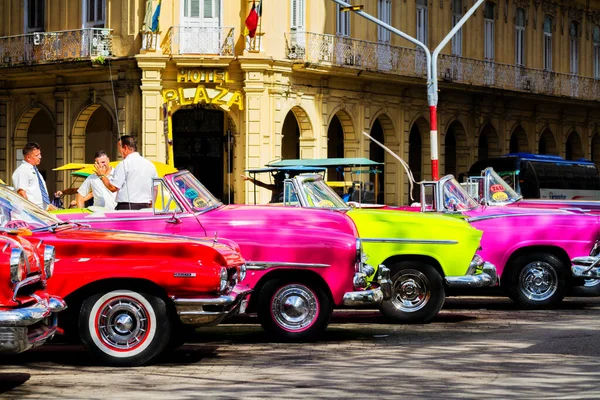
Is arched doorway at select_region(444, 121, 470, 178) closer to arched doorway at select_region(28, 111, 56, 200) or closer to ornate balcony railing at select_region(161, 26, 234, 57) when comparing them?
ornate balcony railing at select_region(161, 26, 234, 57)

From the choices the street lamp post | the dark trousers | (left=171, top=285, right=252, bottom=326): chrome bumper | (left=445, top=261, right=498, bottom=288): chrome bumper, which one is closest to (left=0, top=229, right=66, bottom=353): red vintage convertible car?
(left=171, top=285, right=252, bottom=326): chrome bumper

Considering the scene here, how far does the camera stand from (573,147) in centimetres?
5425

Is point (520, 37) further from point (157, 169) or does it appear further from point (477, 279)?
point (477, 279)

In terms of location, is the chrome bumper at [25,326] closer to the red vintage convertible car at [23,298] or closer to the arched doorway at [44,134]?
the red vintage convertible car at [23,298]

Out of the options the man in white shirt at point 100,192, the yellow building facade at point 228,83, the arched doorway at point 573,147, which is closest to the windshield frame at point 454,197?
the man in white shirt at point 100,192

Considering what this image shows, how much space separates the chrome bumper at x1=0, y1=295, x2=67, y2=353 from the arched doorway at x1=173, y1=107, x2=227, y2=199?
89.8 feet

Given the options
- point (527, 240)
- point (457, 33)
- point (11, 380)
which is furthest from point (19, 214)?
point (457, 33)

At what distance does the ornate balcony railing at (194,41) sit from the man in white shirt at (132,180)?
20.0 meters

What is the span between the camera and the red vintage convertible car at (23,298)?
9.37 metres

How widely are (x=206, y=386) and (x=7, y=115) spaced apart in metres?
29.7

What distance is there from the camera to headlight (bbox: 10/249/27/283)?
9398 millimetres

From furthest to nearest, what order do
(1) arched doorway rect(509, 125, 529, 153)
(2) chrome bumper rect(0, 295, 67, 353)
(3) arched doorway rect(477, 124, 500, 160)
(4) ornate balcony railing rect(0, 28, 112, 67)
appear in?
(1) arched doorway rect(509, 125, 529, 153), (3) arched doorway rect(477, 124, 500, 160), (4) ornate balcony railing rect(0, 28, 112, 67), (2) chrome bumper rect(0, 295, 67, 353)

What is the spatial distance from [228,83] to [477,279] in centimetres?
2104

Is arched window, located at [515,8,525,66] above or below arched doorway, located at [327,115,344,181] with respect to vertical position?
above
